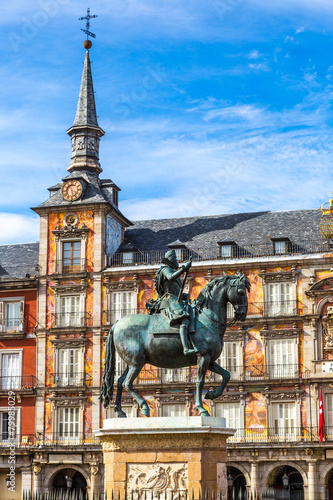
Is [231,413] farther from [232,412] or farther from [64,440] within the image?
[64,440]

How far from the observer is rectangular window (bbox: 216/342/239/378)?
48781mm

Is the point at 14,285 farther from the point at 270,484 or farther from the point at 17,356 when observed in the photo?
the point at 270,484

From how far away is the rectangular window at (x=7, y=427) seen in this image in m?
51.2

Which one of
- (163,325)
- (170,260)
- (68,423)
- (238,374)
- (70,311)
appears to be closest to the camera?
(163,325)

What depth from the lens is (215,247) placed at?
52.4m

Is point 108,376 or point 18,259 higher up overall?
point 18,259

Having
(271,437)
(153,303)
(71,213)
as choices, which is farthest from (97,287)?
(153,303)

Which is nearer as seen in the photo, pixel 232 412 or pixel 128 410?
pixel 232 412

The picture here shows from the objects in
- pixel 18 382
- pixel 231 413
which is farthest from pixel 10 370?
pixel 231 413

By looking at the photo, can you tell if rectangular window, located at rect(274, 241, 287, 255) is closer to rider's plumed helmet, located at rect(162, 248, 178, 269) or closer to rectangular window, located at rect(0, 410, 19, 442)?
rectangular window, located at rect(0, 410, 19, 442)

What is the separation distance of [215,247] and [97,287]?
784 cm

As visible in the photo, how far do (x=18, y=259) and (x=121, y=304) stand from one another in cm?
977

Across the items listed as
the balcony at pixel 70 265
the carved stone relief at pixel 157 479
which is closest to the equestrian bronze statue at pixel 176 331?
the carved stone relief at pixel 157 479

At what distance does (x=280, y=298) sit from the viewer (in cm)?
4884
